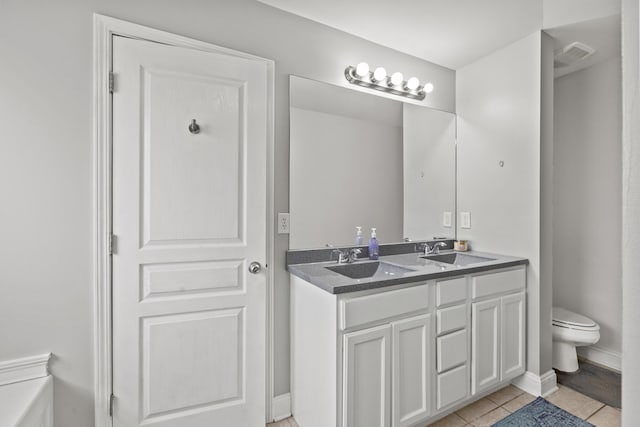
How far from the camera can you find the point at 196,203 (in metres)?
1.64

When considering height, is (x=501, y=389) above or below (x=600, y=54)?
below

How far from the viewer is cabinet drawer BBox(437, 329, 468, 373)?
176 cm

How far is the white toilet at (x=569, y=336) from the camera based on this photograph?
2232 mm

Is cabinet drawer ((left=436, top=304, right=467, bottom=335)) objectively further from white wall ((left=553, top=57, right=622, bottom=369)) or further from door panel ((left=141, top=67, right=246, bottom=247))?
white wall ((left=553, top=57, right=622, bottom=369))

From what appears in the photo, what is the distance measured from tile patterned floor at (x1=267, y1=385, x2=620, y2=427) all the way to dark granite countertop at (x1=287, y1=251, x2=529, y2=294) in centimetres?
88

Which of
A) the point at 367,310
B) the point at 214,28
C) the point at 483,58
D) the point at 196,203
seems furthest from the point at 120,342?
the point at 483,58

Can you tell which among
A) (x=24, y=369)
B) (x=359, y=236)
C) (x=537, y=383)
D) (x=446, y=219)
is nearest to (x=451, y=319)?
(x=359, y=236)

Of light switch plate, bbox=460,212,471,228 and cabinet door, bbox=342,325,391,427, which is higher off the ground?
light switch plate, bbox=460,212,471,228

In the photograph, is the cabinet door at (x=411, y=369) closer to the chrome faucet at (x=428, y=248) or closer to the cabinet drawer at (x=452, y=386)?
the cabinet drawer at (x=452, y=386)

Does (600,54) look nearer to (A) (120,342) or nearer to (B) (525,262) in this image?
(B) (525,262)

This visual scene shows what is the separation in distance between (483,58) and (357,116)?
47.7 inches

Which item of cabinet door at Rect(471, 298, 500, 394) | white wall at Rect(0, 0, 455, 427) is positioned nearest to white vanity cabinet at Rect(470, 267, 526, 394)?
cabinet door at Rect(471, 298, 500, 394)

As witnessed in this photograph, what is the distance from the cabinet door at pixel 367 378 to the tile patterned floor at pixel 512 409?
531 mm

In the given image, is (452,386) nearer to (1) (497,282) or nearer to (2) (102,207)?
(1) (497,282)
